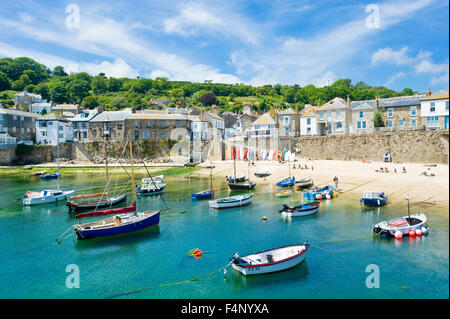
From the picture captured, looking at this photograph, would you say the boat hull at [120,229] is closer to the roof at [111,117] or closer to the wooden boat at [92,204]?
the wooden boat at [92,204]

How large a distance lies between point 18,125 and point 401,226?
7685cm

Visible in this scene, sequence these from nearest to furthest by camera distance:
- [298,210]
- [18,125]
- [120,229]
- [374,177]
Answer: [120,229]
[298,210]
[374,177]
[18,125]

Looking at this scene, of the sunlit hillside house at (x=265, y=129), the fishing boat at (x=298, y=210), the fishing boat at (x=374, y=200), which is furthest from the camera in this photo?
the sunlit hillside house at (x=265, y=129)

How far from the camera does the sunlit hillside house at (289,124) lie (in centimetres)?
6119

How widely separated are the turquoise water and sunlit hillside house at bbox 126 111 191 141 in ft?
131

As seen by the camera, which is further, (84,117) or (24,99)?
(24,99)

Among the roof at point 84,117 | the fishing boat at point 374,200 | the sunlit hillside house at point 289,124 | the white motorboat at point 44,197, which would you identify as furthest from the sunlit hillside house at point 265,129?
the roof at point 84,117

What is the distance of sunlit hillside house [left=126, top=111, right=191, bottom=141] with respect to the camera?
6600 cm

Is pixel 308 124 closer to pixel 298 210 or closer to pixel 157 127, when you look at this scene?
pixel 157 127

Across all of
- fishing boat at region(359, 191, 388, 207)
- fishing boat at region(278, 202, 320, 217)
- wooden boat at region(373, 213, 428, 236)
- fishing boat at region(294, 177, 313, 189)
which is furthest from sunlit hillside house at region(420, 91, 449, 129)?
fishing boat at region(278, 202, 320, 217)

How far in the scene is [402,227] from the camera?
19094 mm

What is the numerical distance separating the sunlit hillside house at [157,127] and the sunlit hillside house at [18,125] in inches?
969

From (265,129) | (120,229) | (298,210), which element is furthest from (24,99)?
(298,210)
